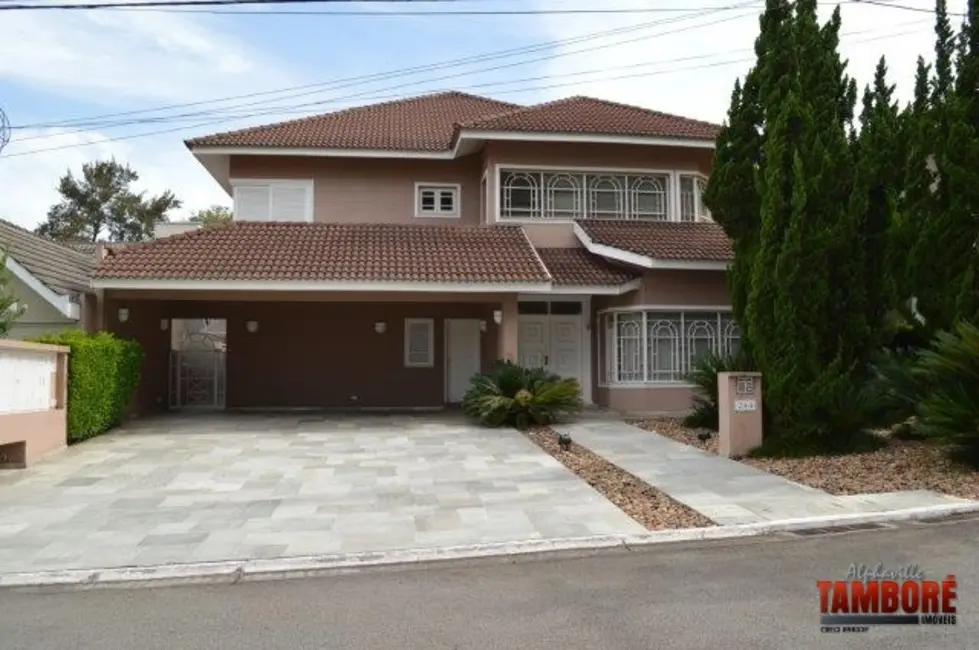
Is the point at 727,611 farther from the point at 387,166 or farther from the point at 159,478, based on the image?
the point at 387,166

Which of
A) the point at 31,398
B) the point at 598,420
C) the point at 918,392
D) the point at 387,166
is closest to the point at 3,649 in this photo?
the point at 31,398

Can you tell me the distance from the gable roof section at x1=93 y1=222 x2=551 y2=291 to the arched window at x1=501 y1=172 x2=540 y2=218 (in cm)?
96

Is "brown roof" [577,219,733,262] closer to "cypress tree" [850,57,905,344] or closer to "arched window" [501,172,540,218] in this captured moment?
"arched window" [501,172,540,218]

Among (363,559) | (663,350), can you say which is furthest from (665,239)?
(363,559)

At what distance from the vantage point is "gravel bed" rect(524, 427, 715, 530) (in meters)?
7.63

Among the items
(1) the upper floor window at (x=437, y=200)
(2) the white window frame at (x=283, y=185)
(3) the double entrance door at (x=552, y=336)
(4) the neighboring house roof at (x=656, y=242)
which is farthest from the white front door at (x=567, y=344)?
(2) the white window frame at (x=283, y=185)

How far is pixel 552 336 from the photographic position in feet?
61.1

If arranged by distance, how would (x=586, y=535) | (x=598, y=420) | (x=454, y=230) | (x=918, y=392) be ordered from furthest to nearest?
(x=454, y=230) < (x=598, y=420) < (x=918, y=392) < (x=586, y=535)

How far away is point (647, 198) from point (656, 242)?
2.59 metres

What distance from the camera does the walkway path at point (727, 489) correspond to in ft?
25.7

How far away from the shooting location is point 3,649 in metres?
4.62

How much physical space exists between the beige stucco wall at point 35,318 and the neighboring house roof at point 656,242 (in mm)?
10736

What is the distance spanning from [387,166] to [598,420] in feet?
27.2

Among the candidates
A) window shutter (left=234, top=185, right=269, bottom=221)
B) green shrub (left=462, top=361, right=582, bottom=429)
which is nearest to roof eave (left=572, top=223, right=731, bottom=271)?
green shrub (left=462, top=361, right=582, bottom=429)
